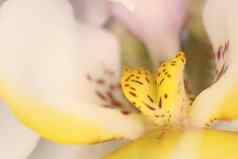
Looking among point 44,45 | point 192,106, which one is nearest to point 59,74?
point 44,45

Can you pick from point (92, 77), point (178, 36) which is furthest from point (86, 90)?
point (178, 36)

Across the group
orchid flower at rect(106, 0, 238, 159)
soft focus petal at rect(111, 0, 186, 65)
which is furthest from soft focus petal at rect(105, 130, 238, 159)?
soft focus petal at rect(111, 0, 186, 65)

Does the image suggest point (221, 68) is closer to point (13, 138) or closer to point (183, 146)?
point (183, 146)

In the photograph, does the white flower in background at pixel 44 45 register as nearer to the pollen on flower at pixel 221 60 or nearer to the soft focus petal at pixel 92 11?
the soft focus petal at pixel 92 11

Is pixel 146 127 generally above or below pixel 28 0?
below

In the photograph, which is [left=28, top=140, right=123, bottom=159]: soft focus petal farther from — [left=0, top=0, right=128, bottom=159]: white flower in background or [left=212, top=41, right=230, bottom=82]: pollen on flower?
[left=212, top=41, right=230, bottom=82]: pollen on flower

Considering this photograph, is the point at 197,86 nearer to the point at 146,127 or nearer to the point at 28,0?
the point at 146,127
